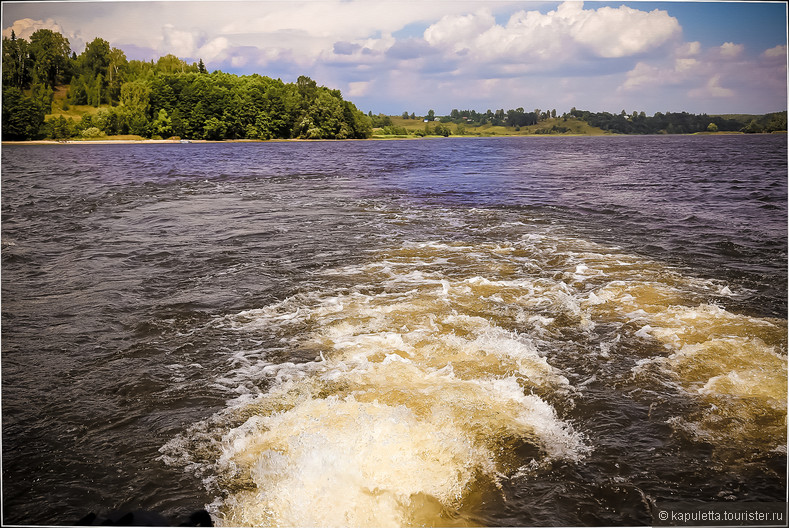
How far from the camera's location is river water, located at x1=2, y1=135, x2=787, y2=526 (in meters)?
3.57

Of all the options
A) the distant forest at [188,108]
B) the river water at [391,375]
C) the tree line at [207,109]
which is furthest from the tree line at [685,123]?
the tree line at [207,109]

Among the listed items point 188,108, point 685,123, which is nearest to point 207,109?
point 188,108

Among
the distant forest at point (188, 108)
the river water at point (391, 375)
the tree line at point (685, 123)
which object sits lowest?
the river water at point (391, 375)

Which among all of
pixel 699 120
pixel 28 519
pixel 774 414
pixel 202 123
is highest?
pixel 202 123

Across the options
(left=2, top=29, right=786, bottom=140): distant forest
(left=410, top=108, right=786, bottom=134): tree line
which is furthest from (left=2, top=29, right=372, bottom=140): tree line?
(left=410, top=108, right=786, bottom=134): tree line

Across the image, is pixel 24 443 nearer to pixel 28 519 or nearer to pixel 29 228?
pixel 28 519

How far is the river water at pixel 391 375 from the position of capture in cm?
357

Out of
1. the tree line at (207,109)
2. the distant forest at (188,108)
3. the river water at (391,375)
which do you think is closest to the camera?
the river water at (391,375)

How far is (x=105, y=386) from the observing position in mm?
5008

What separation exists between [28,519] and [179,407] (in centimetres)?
137

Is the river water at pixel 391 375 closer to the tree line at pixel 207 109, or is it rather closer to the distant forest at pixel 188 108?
the distant forest at pixel 188 108

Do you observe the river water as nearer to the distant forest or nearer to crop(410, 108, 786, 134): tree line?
crop(410, 108, 786, 134): tree line

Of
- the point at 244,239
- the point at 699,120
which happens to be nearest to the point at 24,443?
the point at 244,239

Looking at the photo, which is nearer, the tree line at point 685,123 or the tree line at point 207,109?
the tree line at point 685,123
